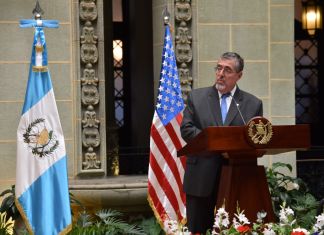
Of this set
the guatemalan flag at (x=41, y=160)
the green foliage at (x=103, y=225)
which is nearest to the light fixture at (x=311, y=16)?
the green foliage at (x=103, y=225)

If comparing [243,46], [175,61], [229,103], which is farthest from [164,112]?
[229,103]

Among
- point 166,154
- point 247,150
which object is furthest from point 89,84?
point 247,150

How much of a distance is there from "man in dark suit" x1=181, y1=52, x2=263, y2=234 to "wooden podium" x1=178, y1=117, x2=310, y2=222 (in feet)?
1.11

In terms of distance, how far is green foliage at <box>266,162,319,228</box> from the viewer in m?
12.0

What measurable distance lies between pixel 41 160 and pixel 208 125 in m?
2.50

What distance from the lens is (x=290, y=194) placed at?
40.7ft

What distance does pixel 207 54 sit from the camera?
12.7 metres

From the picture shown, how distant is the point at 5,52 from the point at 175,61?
6.79 feet

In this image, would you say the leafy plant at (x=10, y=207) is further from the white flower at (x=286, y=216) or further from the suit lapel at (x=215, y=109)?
the white flower at (x=286, y=216)

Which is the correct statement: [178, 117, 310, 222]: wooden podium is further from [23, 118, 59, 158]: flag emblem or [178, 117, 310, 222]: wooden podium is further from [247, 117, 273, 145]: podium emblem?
[23, 118, 59, 158]: flag emblem

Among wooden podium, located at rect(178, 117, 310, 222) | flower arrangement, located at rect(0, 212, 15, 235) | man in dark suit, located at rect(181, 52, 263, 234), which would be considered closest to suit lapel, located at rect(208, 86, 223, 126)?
man in dark suit, located at rect(181, 52, 263, 234)

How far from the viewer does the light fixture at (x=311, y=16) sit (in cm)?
1752

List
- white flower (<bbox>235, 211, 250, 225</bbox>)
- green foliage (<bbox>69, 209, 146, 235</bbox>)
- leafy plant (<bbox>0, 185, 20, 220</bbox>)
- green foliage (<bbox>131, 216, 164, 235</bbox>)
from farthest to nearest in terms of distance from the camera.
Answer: green foliage (<bbox>131, 216, 164, 235</bbox>), leafy plant (<bbox>0, 185, 20, 220</bbox>), green foliage (<bbox>69, 209, 146, 235</bbox>), white flower (<bbox>235, 211, 250, 225</bbox>)

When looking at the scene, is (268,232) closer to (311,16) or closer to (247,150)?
(247,150)
